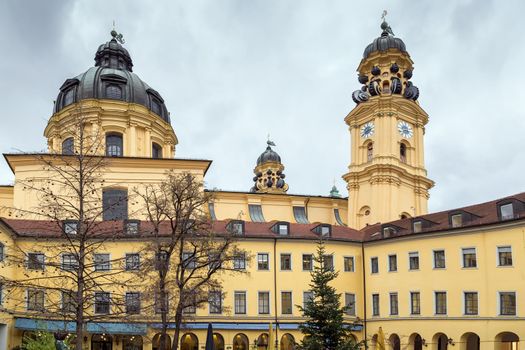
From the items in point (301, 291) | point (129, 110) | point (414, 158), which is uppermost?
point (129, 110)

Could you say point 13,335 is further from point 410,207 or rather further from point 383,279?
point 410,207

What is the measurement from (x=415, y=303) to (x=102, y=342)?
22115 mm

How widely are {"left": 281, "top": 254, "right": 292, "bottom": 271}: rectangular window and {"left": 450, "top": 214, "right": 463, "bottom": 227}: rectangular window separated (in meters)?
12.0

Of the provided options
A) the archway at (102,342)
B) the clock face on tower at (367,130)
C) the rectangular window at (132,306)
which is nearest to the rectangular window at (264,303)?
the archway at (102,342)

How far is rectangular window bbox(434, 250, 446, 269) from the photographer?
145 feet

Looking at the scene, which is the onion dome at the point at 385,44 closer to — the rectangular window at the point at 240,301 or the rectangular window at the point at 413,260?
the rectangular window at the point at 413,260

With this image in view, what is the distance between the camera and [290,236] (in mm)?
48781

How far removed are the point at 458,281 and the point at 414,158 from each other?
2587cm

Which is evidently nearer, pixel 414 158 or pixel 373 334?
pixel 373 334

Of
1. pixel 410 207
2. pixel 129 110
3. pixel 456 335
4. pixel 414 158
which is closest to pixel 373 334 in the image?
pixel 456 335

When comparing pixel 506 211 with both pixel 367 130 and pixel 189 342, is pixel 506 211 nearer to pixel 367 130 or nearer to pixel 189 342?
pixel 189 342

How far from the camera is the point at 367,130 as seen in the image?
66062 millimetres

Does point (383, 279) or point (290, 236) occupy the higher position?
point (290, 236)

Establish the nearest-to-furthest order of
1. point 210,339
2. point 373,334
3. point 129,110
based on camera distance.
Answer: point 210,339, point 373,334, point 129,110
